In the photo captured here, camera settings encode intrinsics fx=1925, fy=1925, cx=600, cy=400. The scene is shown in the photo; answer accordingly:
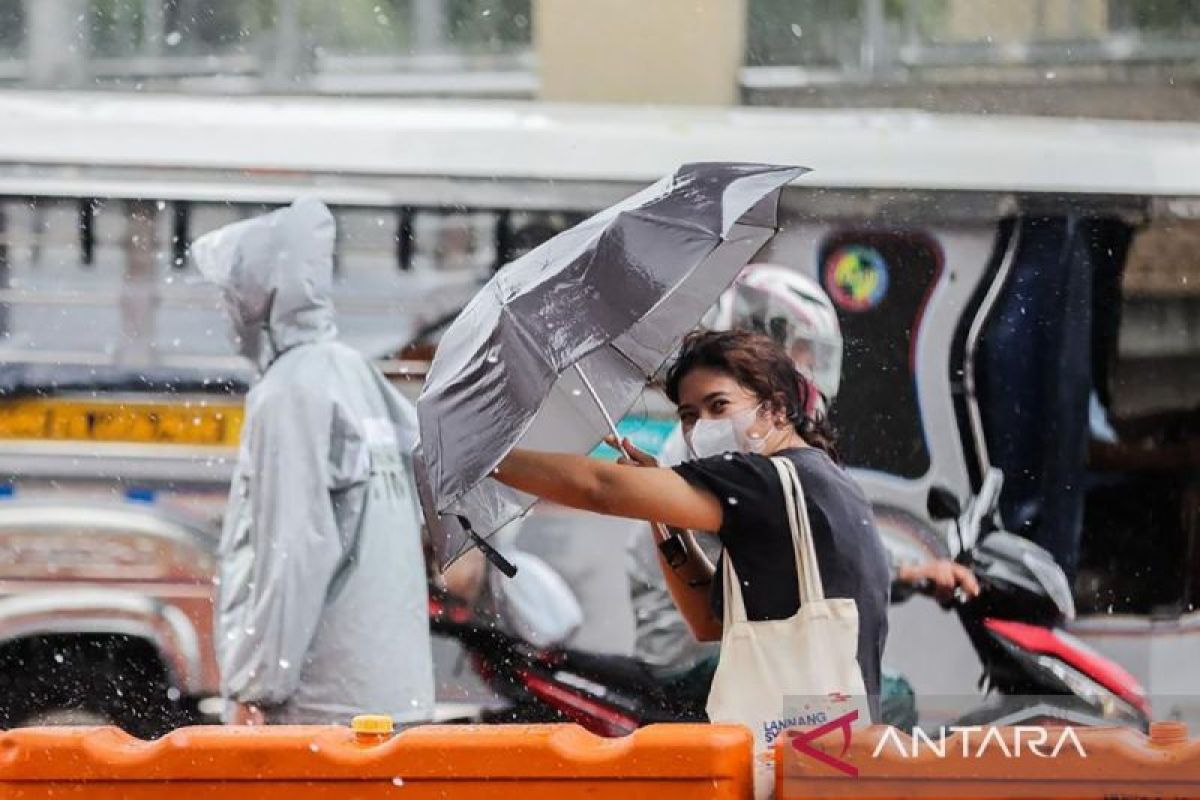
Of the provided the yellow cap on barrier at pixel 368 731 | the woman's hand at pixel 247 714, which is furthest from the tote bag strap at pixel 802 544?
the woman's hand at pixel 247 714

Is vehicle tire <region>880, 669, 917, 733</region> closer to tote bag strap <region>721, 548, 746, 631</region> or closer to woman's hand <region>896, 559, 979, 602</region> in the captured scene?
woman's hand <region>896, 559, 979, 602</region>

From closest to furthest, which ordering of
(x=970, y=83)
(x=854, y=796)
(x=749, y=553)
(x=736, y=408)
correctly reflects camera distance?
(x=854, y=796) → (x=749, y=553) → (x=736, y=408) → (x=970, y=83)

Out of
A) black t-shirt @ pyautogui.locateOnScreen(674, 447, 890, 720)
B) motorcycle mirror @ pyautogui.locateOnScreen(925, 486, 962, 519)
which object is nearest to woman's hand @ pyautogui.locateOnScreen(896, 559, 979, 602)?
motorcycle mirror @ pyautogui.locateOnScreen(925, 486, 962, 519)

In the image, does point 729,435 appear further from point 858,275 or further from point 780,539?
point 858,275

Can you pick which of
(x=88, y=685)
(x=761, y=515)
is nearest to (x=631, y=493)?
(x=761, y=515)

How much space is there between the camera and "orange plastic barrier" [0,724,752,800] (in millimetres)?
3557

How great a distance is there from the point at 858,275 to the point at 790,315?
0.92ft

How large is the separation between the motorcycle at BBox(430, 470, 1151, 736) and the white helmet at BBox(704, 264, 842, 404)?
0.59 metres

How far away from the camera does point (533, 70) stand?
22.0 feet

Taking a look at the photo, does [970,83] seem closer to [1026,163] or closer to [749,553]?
[1026,163]

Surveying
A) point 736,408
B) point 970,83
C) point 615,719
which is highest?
point 970,83

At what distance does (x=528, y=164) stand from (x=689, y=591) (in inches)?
103

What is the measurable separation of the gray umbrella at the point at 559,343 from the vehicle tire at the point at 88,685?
2576mm

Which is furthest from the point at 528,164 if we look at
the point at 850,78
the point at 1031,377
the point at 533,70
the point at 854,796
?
the point at 854,796
